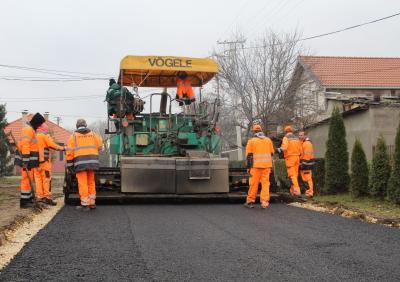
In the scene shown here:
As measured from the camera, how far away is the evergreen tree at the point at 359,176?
10664mm

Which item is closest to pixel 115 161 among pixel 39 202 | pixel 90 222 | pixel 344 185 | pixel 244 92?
pixel 39 202

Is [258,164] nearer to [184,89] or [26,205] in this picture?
[184,89]

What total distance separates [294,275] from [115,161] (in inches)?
300

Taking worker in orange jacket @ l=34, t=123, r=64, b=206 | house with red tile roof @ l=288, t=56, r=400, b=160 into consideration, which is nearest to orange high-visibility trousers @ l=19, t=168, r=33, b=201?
worker in orange jacket @ l=34, t=123, r=64, b=206

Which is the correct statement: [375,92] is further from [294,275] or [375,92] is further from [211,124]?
[294,275]

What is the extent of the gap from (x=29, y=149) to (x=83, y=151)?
112 centimetres

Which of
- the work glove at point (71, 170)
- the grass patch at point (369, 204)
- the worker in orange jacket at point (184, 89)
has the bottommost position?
the grass patch at point (369, 204)

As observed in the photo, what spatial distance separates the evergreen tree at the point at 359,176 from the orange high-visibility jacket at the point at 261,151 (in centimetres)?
208

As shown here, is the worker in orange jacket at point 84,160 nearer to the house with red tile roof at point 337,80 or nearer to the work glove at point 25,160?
the work glove at point 25,160

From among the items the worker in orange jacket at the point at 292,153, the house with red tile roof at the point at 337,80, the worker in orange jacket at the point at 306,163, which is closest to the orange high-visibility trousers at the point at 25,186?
the worker in orange jacket at the point at 292,153

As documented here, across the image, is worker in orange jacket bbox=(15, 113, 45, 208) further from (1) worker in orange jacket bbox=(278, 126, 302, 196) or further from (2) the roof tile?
(2) the roof tile

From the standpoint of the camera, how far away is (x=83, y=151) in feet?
30.4

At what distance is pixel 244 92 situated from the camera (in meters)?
27.2

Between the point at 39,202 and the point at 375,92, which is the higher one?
the point at 375,92
